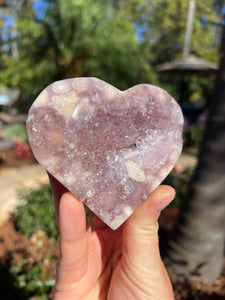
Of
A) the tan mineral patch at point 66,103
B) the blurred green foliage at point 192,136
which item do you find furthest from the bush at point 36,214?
the blurred green foliage at point 192,136

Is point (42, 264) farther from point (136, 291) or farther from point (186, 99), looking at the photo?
point (186, 99)

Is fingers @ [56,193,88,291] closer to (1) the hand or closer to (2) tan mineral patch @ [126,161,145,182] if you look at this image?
(1) the hand

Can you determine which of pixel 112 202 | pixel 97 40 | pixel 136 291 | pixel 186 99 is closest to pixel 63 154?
pixel 112 202

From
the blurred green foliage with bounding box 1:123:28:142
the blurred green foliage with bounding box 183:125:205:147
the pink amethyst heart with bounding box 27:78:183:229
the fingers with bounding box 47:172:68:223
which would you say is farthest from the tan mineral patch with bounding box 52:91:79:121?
the blurred green foliage with bounding box 1:123:28:142

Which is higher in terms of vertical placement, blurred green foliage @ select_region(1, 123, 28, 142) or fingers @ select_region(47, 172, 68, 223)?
fingers @ select_region(47, 172, 68, 223)

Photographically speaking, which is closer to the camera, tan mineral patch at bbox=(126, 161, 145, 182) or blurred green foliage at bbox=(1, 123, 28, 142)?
tan mineral patch at bbox=(126, 161, 145, 182)

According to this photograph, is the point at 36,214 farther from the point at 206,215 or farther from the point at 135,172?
the point at 135,172
